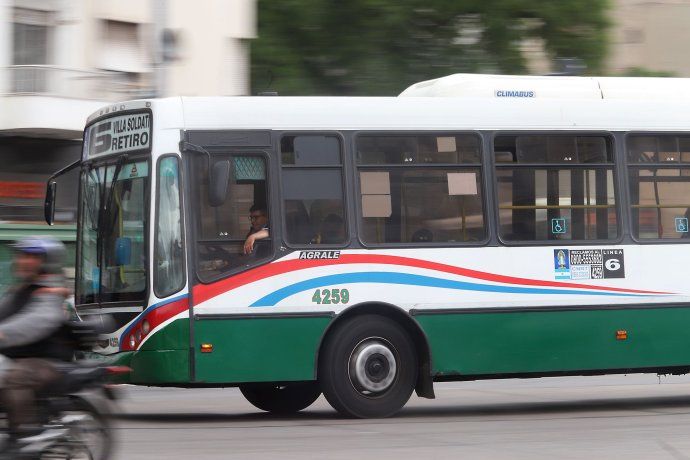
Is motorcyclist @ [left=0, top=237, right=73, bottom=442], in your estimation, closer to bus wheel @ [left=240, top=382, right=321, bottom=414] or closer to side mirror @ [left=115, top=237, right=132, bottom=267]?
side mirror @ [left=115, top=237, right=132, bottom=267]

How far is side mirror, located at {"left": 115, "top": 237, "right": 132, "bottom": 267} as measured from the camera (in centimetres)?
1123

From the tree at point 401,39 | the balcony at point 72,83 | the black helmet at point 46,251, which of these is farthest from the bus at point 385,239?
the tree at point 401,39

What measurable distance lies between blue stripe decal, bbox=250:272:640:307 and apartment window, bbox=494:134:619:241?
1.52 feet

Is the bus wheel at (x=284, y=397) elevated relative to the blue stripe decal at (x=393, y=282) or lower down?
lower down

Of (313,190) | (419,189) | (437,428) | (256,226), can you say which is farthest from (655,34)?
(437,428)

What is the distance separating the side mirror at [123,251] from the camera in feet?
36.8

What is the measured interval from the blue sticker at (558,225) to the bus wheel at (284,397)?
2.60m

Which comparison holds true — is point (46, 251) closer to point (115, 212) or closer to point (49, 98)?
point (115, 212)

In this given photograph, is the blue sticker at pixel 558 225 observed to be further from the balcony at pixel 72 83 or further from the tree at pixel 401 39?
the tree at pixel 401 39

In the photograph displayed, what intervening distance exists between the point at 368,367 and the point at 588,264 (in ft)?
7.31

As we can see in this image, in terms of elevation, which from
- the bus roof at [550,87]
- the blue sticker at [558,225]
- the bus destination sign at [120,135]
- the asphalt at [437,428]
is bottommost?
the asphalt at [437,428]

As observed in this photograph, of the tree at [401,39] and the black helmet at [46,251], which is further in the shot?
the tree at [401,39]

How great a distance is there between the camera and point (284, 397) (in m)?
12.5

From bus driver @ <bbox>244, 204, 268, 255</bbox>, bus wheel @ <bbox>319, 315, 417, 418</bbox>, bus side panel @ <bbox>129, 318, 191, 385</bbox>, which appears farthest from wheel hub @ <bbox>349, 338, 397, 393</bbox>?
bus side panel @ <bbox>129, 318, 191, 385</bbox>
